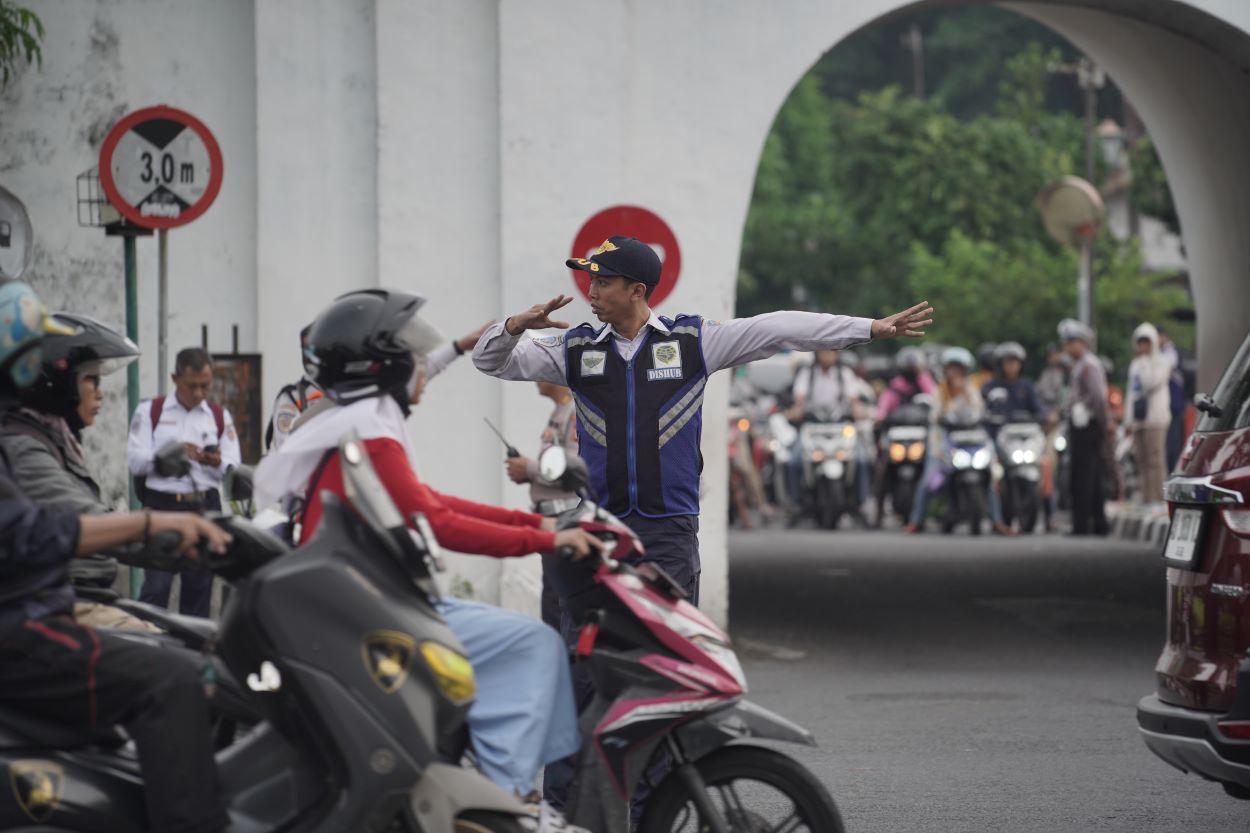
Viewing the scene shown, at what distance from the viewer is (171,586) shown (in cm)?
1001

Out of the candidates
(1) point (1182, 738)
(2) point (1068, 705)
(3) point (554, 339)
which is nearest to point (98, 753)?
(3) point (554, 339)

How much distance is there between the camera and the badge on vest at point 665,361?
646 centimetres

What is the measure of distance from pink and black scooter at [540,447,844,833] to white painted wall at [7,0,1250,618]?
23.2 ft

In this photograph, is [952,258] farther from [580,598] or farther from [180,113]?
[580,598]

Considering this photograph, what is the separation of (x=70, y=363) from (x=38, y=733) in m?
Answer: 1.15

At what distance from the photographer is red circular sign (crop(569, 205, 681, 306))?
38.3 feet

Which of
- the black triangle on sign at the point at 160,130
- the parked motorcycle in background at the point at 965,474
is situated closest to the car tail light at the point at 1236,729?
the black triangle on sign at the point at 160,130

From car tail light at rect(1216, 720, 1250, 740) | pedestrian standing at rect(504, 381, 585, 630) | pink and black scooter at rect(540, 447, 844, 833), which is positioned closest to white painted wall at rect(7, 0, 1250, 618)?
pedestrian standing at rect(504, 381, 585, 630)

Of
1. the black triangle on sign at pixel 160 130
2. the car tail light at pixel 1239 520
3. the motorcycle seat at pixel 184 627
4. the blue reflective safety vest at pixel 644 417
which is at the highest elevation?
Result: the black triangle on sign at pixel 160 130

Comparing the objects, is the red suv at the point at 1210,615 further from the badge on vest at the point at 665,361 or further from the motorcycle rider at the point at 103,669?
the motorcycle rider at the point at 103,669

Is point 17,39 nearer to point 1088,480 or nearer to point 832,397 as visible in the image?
point 1088,480

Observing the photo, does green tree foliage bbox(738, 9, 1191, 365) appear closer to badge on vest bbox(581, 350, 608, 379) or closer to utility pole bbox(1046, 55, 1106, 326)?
utility pole bbox(1046, 55, 1106, 326)

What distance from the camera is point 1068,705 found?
981cm

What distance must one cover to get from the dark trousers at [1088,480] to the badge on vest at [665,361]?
1387 centimetres
